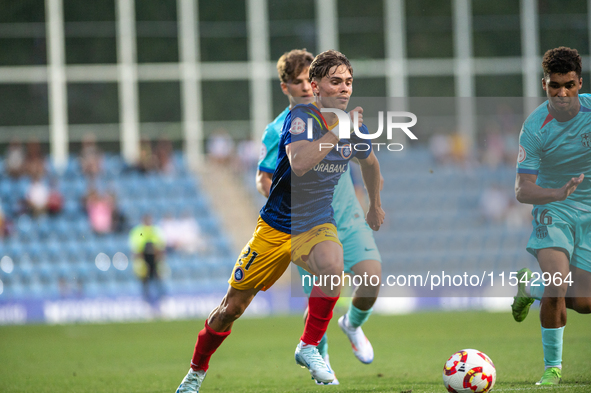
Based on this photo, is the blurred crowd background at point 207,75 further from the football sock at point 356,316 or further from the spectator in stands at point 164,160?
the football sock at point 356,316

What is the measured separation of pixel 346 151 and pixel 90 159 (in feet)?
52.1

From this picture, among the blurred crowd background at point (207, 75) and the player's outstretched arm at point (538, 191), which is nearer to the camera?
the player's outstretched arm at point (538, 191)

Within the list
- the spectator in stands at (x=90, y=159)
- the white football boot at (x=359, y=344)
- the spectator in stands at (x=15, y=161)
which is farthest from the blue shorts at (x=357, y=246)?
the spectator in stands at (x=15, y=161)

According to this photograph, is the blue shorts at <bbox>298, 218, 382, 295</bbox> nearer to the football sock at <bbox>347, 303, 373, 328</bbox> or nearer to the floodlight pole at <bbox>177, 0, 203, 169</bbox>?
the football sock at <bbox>347, 303, 373, 328</bbox>

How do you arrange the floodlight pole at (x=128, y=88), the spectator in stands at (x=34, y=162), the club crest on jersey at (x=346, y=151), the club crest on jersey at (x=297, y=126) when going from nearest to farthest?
the club crest on jersey at (x=297, y=126) → the club crest on jersey at (x=346, y=151) → the spectator in stands at (x=34, y=162) → the floodlight pole at (x=128, y=88)

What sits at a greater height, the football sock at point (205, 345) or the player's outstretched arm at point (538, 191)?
the player's outstretched arm at point (538, 191)

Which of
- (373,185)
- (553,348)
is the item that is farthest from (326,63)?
(553,348)

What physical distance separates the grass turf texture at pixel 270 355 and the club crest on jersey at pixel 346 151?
5.63ft

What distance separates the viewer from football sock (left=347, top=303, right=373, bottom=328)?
645 centimetres

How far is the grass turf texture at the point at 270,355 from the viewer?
5.98 metres

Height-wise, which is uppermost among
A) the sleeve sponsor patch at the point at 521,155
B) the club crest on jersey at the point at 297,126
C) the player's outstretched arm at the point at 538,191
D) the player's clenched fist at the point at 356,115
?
the player's clenched fist at the point at 356,115

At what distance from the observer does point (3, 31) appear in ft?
70.3

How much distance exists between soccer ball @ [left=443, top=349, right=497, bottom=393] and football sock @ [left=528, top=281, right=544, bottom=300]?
83 cm

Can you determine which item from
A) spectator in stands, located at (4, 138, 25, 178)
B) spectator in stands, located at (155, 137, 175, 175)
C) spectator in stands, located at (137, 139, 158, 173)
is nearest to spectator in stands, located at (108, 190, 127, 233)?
spectator in stands, located at (137, 139, 158, 173)
